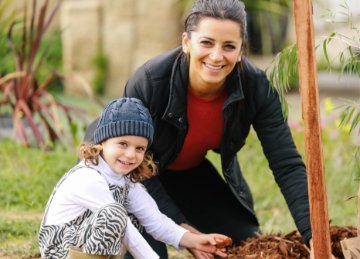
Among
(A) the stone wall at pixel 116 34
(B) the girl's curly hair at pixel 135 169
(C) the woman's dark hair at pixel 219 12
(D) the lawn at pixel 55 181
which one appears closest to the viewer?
(B) the girl's curly hair at pixel 135 169

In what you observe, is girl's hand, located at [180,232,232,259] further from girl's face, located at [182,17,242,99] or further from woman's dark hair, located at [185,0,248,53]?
woman's dark hair, located at [185,0,248,53]

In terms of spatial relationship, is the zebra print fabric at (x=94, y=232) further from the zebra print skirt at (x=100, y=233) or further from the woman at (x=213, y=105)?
the woman at (x=213, y=105)

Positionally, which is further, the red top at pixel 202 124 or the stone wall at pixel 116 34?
the stone wall at pixel 116 34

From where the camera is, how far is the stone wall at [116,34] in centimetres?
936

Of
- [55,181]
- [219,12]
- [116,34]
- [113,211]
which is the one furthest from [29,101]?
[113,211]

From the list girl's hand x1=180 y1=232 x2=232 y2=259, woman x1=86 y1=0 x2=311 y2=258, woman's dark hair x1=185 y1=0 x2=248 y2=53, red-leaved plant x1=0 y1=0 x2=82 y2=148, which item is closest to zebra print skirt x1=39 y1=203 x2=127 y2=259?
girl's hand x1=180 y1=232 x2=232 y2=259

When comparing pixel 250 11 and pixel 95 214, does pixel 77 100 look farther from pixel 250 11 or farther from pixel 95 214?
pixel 95 214

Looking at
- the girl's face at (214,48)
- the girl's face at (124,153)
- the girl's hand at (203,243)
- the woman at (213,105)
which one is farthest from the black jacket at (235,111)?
the girl's face at (124,153)

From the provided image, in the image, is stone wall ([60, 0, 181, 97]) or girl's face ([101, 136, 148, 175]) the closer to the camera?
girl's face ([101, 136, 148, 175])

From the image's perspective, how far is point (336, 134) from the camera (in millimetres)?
6773

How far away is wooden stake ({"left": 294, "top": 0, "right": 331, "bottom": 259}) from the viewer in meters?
2.84

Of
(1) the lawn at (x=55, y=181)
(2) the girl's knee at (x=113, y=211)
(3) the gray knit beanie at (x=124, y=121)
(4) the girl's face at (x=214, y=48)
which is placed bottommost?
(1) the lawn at (x=55, y=181)

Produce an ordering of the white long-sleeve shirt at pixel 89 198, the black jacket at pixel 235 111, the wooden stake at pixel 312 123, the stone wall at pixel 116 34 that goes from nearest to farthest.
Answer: the wooden stake at pixel 312 123 < the white long-sleeve shirt at pixel 89 198 < the black jacket at pixel 235 111 < the stone wall at pixel 116 34

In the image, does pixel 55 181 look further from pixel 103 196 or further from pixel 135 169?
pixel 103 196
